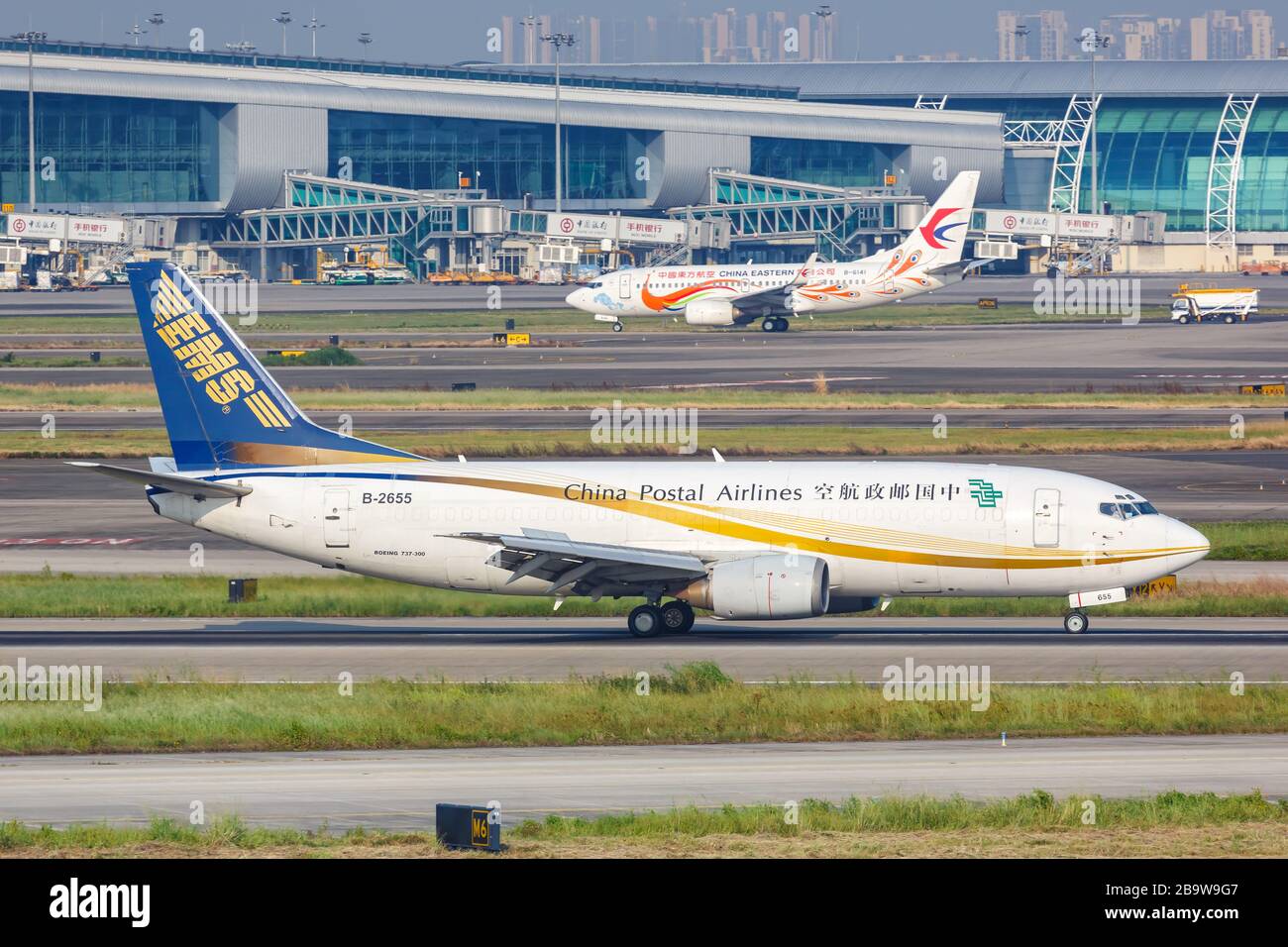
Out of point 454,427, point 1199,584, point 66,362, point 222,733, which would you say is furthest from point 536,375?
point 222,733

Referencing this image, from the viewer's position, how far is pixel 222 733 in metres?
31.0

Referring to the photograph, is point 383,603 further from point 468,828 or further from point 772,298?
point 772,298

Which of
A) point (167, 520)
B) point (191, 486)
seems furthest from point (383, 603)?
point (167, 520)

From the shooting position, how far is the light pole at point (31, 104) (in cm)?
18225

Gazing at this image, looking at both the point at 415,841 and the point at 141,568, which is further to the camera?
the point at 141,568

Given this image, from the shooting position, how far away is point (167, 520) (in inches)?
2501

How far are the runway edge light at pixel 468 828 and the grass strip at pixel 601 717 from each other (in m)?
8.54

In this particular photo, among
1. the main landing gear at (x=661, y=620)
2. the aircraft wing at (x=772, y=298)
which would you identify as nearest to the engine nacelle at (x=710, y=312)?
the aircraft wing at (x=772, y=298)

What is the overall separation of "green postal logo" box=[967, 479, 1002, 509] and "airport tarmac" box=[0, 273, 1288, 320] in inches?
4822

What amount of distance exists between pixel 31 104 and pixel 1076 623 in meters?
162

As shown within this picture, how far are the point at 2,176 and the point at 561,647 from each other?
17505 centimetres
